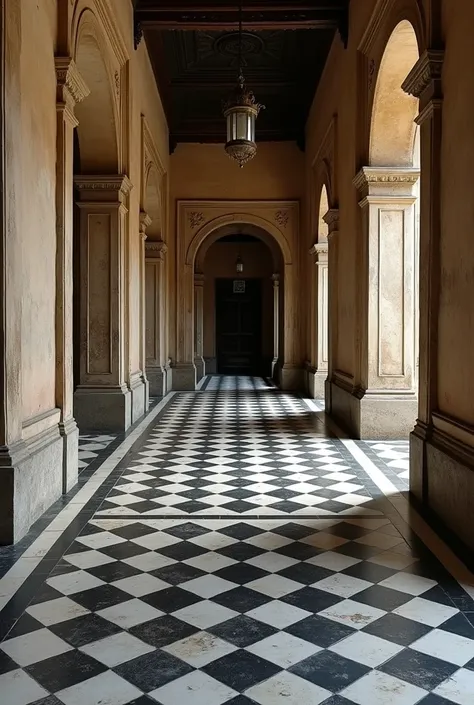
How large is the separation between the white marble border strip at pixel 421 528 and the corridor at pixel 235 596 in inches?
0.8

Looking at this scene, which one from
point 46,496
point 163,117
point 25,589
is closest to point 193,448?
point 46,496

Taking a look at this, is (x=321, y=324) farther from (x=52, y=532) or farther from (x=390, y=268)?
(x=52, y=532)

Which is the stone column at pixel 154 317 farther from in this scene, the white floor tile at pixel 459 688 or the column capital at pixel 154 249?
the white floor tile at pixel 459 688

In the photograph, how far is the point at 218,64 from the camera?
1340 centimetres

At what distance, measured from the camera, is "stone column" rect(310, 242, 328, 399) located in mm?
14586

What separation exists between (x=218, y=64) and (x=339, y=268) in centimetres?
560

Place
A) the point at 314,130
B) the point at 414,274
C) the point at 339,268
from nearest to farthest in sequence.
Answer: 1. the point at 414,274
2. the point at 339,268
3. the point at 314,130

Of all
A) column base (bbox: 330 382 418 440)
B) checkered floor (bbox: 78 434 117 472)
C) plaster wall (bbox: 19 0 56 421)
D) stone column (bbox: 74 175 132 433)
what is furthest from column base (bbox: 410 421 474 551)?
stone column (bbox: 74 175 132 433)

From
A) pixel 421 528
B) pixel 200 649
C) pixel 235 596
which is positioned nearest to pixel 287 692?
pixel 200 649

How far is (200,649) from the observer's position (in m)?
3.04

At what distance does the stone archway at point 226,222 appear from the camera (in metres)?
17.0

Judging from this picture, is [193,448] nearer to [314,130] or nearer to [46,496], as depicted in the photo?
[46,496]

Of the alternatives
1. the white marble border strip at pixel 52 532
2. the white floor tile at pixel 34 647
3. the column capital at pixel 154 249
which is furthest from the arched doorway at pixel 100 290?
the white floor tile at pixel 34 647

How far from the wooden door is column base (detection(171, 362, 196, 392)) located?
27.4 feet
